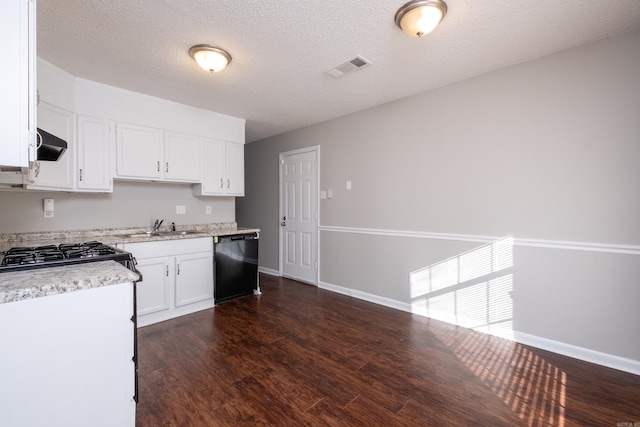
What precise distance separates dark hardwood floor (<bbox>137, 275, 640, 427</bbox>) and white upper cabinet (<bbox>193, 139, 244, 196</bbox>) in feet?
5.47

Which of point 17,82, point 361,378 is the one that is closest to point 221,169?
point 17,82

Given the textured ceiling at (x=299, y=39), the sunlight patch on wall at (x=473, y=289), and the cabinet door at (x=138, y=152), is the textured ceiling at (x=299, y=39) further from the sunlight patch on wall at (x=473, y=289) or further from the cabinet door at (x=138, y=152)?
the sunlight patch on wall at (x=473, y=289)

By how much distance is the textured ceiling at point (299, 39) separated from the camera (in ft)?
5.94

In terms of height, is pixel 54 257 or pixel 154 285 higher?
pixel 54 257

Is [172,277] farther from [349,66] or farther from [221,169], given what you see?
[349,66]

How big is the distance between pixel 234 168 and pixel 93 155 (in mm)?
1555

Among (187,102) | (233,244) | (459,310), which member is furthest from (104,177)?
(459,310)

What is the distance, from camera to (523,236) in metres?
2.50

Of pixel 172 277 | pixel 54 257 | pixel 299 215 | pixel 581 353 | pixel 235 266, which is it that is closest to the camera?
pixel 54 257

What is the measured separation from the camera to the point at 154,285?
2.89 m

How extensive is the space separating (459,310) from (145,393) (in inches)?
108

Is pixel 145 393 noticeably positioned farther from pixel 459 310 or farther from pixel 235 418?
pixel 459 310

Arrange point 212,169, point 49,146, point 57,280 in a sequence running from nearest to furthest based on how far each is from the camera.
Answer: point 57,280 < point 49,146 < point 212,169

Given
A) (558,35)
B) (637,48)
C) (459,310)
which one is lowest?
(459,310)
